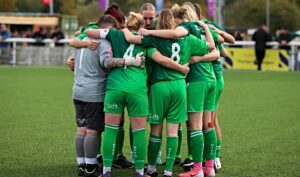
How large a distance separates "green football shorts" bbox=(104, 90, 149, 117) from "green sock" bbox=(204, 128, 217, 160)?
113 cm

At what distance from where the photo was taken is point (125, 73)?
8.15 meters

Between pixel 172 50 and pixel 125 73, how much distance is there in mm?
650

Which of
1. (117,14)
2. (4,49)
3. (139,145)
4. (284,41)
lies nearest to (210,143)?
(139,145)

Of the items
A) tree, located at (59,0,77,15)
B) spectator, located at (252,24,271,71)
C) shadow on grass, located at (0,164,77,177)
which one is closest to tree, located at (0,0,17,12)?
tree, located at (59,0,77,15)

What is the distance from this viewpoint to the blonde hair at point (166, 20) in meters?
8.25

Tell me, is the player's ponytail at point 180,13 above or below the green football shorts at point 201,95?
above

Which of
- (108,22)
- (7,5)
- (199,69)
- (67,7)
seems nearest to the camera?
(108,22)

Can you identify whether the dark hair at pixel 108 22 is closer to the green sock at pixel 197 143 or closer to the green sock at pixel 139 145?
the green sock at pixel 139 145

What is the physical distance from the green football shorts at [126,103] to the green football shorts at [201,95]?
704 millimetres

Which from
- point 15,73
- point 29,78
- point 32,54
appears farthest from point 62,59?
point 29,78

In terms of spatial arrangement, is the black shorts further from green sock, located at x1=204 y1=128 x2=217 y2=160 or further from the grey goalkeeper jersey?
green sock, located at x1=204 y1=128 x2=217 y2=160

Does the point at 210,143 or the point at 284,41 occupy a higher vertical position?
the point at 284,41

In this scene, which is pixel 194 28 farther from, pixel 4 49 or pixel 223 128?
pixel 4 49

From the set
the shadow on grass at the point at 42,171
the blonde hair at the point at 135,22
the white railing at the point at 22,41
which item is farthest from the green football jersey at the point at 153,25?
the white railing at the point at 22,41
